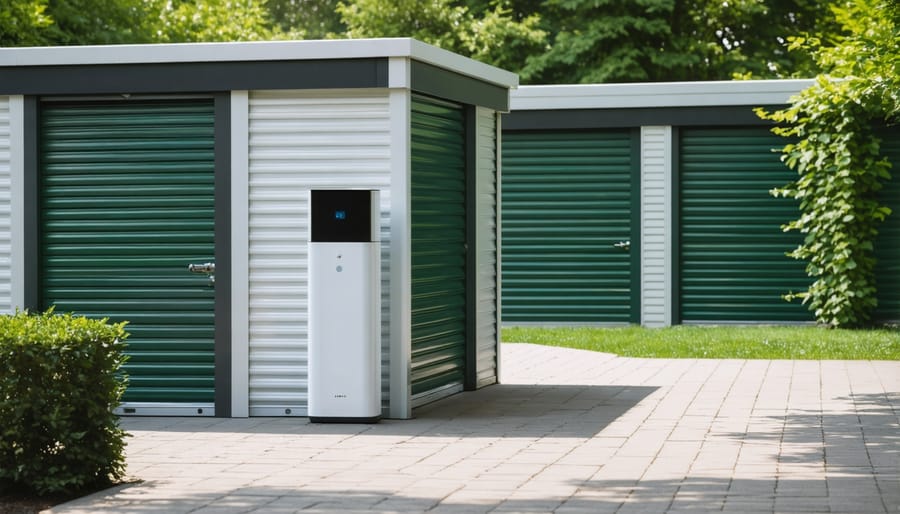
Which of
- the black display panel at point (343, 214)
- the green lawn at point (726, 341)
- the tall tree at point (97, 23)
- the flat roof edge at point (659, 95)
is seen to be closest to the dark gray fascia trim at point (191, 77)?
the black display panel at point (343, 214)

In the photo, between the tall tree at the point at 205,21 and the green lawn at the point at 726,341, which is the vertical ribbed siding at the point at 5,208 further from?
the tall tree at the point at 205,21

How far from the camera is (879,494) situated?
7.71 metres

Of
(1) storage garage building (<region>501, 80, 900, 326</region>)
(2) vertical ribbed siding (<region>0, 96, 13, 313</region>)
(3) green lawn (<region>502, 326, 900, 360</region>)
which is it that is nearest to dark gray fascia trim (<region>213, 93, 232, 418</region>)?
(2) vertical ribbed siding (<region>0, 96, 13, 313</region>)

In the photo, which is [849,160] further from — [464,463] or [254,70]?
[464,463]

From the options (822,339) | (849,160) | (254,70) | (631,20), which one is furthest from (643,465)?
(631,20)

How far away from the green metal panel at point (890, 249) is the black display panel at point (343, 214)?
33.9 feet

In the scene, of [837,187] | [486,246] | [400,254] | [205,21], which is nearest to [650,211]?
[837,187]

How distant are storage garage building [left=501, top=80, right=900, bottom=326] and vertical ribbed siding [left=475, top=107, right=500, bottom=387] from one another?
6.10m

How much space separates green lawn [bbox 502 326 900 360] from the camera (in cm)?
1590

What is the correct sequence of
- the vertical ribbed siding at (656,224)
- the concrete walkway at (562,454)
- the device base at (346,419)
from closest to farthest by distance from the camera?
1. the concrete walkway at (562,454)
2. the device base at (346,419)
3. the vertical ribbed siding at (656,224)

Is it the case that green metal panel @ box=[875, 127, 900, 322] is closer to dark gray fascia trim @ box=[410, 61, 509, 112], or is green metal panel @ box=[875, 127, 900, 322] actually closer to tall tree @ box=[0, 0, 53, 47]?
dark gray fascia trim @ box=[410, 61, 509, 112]

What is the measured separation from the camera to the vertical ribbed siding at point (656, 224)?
19719 mm

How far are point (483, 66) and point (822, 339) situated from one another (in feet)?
21.2

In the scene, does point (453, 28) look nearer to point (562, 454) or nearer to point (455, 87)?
point (455, 87)
